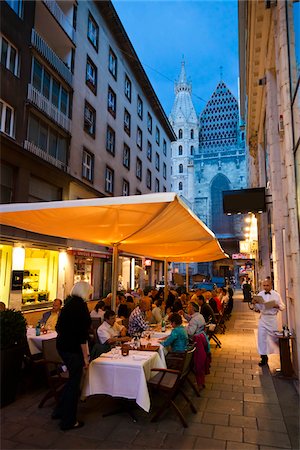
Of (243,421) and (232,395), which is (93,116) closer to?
(232,395)

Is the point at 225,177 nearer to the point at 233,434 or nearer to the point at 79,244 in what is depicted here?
the point at 79,244

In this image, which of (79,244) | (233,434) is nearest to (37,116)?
(79,244)

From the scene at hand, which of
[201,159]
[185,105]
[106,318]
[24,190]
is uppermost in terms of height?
[185,105]

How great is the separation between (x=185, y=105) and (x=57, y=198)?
6343cm

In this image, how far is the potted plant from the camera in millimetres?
4859

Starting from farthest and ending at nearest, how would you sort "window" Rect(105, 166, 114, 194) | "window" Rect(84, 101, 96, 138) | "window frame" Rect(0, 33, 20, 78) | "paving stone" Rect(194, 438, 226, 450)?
"window" Rect(105, 166, 114, 194)
"window" Rect(84, 101, 96, 138)
"window frame" Rect(0, 33, 20, 78)
"paving stone" Rect(194, 438, 226, 450)

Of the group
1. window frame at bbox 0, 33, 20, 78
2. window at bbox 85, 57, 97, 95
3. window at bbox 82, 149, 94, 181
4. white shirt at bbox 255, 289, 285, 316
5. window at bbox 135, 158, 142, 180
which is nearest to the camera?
white shirt at bbox 255, 289, 285, 316

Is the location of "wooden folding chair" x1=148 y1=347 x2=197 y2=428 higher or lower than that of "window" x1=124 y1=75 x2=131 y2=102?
lower

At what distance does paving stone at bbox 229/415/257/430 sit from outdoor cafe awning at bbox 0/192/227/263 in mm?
3054

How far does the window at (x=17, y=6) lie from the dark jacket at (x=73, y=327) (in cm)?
1478

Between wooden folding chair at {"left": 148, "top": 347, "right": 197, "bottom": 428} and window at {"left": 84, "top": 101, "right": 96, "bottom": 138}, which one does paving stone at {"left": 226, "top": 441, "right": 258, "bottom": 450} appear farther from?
window at {"left": 84, "top": 101, "right": 96, "bottom": 138}

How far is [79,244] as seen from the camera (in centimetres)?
1850

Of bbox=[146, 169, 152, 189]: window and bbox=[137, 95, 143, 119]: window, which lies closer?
bbox=[137, 95, 143, 119]: window

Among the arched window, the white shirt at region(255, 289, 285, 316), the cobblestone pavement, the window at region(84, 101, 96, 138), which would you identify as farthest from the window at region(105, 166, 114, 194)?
the arched window
